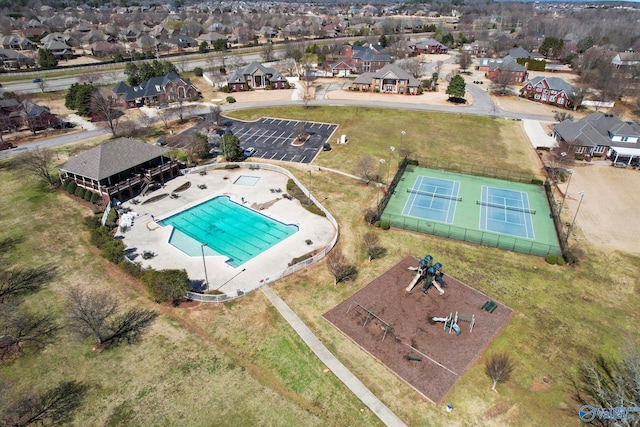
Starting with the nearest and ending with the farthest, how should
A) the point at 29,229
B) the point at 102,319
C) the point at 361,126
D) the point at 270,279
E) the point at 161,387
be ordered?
the point at 161,387 < the point at 102,319 < the point at 270,279 < the point at 29,229 < the point at 361,126

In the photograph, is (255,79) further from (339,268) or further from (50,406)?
(50,406)

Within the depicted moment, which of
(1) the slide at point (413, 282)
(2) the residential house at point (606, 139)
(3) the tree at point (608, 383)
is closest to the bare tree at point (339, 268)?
(1) the slide at point (413, 282)

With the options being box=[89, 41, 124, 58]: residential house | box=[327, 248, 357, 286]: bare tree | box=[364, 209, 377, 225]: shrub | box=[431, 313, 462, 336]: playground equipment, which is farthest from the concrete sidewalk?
box=[89, 41, 124, 58]: residential house

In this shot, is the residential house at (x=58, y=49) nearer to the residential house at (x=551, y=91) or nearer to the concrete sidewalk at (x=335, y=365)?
the concrete sidewalk at (x=335, y=365)

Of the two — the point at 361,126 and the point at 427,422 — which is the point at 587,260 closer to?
the point at 427,422

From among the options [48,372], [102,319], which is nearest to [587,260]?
[102,319]

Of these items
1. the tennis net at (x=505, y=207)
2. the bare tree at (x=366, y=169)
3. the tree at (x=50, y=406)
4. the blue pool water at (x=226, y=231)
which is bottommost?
the tennis net at (x=505, y=207)
